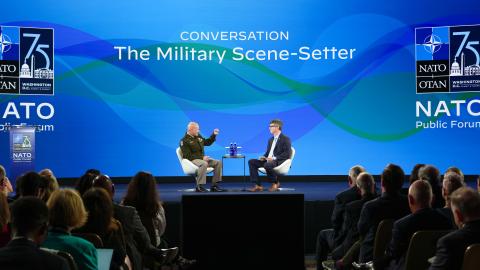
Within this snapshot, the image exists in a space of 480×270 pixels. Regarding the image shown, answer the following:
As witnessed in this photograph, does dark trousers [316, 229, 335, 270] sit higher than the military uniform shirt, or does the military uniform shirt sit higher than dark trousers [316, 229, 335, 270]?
the military uniform shirt

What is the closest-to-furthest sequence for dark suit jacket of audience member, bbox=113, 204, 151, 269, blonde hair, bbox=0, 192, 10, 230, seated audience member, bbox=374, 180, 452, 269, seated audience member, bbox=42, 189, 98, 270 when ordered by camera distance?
seated audience member, bbox=42, 189, 98, 270 < blonde hair, bbox=0, 192, 10, 230 < seated audience member, bbox=374, 180, 452, 269 < dark suit jacket of audience member, bbox=113, 204, 151, 269

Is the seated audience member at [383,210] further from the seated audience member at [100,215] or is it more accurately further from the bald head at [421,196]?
the seated audience member at [100,215]

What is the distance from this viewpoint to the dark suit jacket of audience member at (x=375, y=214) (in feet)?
16.1

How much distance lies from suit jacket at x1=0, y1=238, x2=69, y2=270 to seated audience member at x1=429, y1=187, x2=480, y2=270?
1.73m

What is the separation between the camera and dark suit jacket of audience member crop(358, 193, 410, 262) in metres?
4.90

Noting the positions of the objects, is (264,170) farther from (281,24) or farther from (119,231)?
(119,231)

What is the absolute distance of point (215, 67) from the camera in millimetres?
11742

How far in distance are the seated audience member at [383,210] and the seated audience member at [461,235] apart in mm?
1440

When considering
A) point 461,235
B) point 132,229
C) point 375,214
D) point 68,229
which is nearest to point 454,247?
point 461,235

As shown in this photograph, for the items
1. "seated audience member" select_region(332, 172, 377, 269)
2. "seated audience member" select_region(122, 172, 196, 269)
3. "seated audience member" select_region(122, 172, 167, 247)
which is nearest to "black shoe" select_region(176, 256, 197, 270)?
"seated audience member" select_region(122, 172, 196, 269)

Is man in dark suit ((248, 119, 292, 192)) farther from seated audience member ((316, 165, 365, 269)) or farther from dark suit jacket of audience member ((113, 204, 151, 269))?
dark suit jacket of audience member ((113, 204, 151, 269))

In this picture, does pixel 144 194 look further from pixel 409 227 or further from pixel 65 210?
pixel 409 227

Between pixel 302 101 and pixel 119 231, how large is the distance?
8018 mm

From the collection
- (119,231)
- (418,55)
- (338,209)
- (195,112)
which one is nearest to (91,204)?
(119,231)
